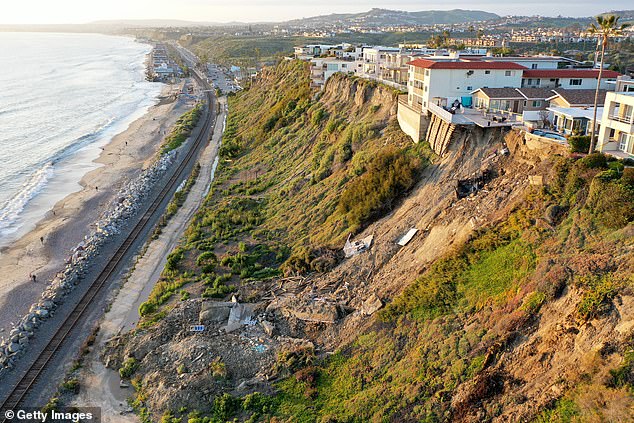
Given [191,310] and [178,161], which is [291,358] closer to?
[191,310]

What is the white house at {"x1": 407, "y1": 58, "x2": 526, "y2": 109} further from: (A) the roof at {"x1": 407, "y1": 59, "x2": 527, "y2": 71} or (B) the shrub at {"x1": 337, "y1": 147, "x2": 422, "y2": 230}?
(B) the shrub at {"x1": 337, "y1": 147, "x2": 422, "y2": 230}

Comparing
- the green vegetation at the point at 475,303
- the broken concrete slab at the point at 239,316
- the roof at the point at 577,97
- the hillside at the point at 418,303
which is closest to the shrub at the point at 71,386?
the hillside at the point at 418,303

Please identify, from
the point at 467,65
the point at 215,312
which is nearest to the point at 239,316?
the point at 215,312

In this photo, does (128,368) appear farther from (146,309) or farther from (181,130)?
(181,130)

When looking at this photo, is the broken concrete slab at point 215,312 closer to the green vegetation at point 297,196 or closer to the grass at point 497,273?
the green vegetation at point 297,196

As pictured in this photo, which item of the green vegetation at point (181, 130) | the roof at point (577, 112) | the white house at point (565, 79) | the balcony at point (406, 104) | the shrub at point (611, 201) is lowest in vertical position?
the green vegetation at point (181, 130)

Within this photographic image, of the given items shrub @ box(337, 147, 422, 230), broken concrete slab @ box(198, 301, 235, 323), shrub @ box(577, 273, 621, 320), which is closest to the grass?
shrub @ box(577, 273, 621, 320)
